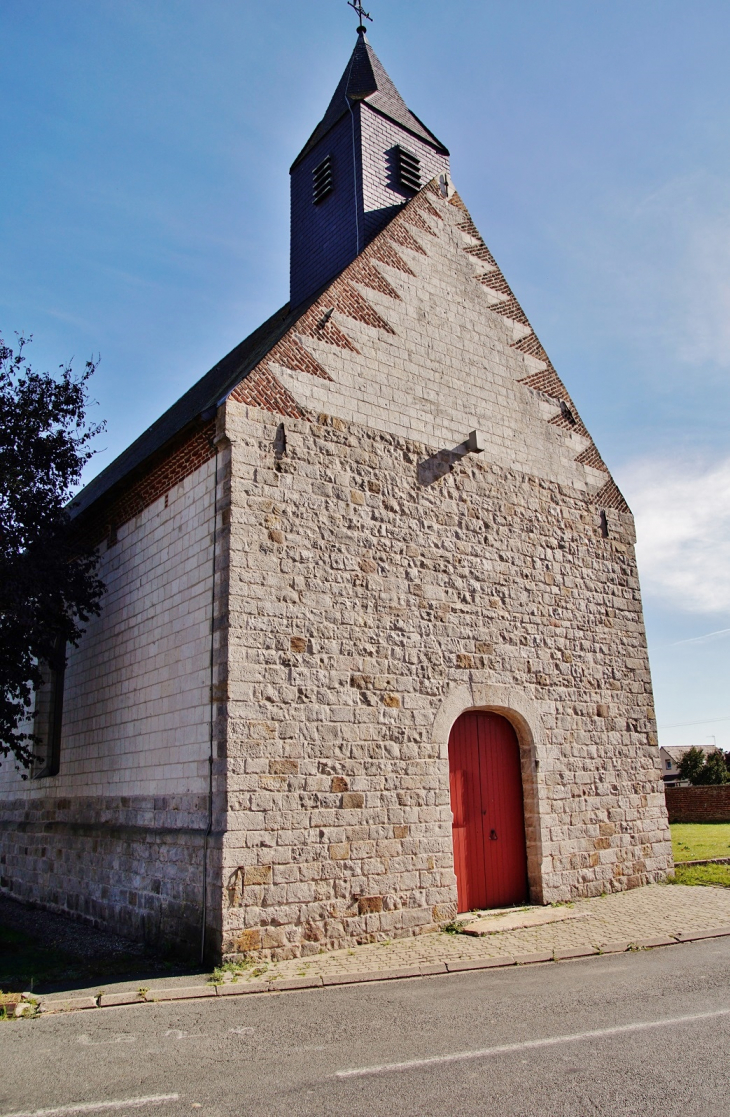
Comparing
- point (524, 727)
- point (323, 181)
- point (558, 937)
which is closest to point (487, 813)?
point (524, 727)

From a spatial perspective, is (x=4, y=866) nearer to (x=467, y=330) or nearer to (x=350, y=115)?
(x=467, y=330)

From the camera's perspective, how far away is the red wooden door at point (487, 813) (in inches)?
350

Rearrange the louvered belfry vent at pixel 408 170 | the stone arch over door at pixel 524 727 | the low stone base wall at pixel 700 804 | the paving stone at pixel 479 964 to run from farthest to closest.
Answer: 1. the low stone base wall at pixel 700 804
2. the louvered belfry vent at pixel 408 170
3. the stone arch over door at pixel 524 727
4. the paving stone at pixel 479 964

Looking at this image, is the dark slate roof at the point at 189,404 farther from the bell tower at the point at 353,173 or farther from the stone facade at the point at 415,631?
the stone facade at the point at 415,631

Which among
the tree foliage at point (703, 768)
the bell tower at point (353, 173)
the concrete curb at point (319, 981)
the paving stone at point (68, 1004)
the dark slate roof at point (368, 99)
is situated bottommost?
the paving stone at point (68, 1004)

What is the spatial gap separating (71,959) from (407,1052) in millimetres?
4386

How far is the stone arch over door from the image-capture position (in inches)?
348

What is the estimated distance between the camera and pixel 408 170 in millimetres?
12844

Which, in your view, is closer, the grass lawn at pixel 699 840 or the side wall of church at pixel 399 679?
the side wall of church at pixel 399 679

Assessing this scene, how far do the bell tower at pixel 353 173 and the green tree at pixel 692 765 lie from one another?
21.0 metres

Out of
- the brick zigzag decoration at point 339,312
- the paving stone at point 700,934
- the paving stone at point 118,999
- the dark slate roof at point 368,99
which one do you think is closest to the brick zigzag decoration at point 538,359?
the brick zigzag decoration at point 339,312

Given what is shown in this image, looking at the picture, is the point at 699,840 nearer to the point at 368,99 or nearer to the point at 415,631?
the point at 415,631

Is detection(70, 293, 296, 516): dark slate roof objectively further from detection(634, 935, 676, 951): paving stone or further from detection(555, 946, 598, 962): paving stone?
detection(634, 935, 676, 951): paving stone

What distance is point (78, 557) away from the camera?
11078mm
